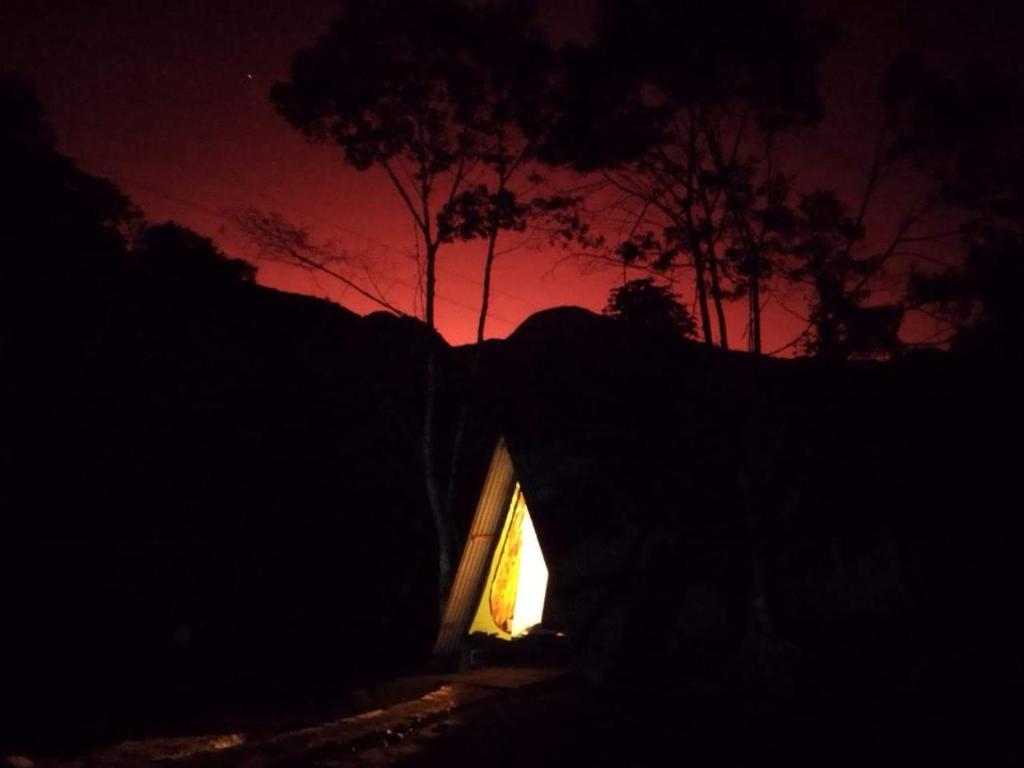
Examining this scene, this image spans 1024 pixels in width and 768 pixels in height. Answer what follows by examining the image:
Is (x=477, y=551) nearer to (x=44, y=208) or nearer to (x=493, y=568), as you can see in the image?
(x=493, y=568)

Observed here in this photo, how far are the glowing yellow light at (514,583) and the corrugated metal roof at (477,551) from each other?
219 mm

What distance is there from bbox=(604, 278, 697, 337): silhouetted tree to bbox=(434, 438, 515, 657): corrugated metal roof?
398 centimetres

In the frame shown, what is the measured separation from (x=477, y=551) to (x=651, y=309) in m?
5.67

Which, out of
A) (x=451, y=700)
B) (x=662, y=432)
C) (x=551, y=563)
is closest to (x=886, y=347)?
(x=662, y=432)

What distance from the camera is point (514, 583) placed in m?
13.1

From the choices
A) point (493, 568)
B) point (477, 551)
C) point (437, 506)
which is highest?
point (437, 506)

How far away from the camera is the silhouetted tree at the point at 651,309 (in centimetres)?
1400

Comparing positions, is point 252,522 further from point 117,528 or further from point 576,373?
point 576,373

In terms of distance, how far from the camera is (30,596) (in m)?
13.4

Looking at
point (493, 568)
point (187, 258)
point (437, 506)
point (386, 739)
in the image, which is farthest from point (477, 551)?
point (187, 258)

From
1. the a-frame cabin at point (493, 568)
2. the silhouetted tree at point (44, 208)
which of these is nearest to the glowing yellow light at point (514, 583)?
the a-frame cabin at point (493, 568)

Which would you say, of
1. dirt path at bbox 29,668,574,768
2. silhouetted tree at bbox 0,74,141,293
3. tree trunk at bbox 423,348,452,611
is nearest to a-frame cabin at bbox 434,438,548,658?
tree trunk at bbox 423,348,452,611

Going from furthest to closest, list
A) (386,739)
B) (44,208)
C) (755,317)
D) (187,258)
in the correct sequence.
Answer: (187,258), (44,208), (755,317), (386,739)

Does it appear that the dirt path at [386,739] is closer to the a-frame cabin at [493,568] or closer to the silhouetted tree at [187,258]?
the a-frame cabin at [493,568]
